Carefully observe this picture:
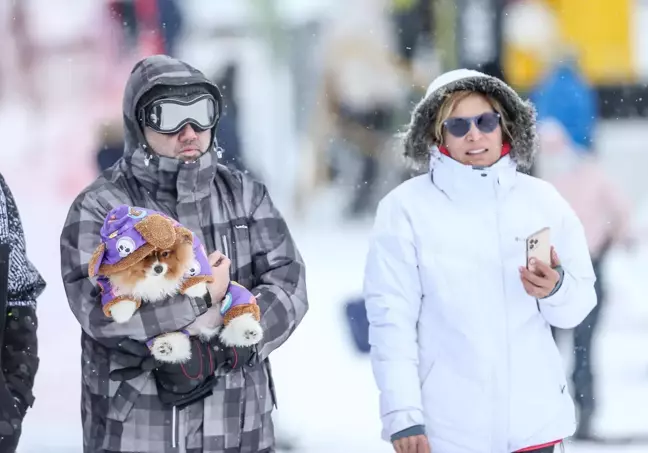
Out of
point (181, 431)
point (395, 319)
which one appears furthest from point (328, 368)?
point (181, 431)

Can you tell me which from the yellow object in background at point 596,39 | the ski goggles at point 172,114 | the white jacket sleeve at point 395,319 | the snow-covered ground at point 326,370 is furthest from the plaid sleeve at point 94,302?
the yellow object in background at point 596,39

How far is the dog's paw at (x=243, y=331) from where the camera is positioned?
2371mm

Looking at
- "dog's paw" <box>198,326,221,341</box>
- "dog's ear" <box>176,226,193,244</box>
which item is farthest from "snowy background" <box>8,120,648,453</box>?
"dog's ear" <box>176,226,193,244</box>

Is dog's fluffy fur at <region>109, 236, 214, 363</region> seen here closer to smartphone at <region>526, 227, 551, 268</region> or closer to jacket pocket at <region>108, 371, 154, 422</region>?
jacket pocket at <region>108, 371, 154, 422</region>

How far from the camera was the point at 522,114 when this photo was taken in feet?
8.97

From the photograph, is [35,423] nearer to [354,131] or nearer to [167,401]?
[167,401]

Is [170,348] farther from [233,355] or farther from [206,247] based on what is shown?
[206,247]

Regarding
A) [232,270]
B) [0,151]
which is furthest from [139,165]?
[0,151]

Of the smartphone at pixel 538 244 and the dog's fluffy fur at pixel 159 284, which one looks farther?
the smartphone at pixel 538 244

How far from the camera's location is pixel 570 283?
8.36 feet

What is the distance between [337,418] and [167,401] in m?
2.51

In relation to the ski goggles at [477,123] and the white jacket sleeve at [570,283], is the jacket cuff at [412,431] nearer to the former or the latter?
the white jacket sleeve at [570,283]

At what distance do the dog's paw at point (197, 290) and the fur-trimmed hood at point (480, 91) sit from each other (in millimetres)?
719

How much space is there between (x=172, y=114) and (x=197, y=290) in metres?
0.43
